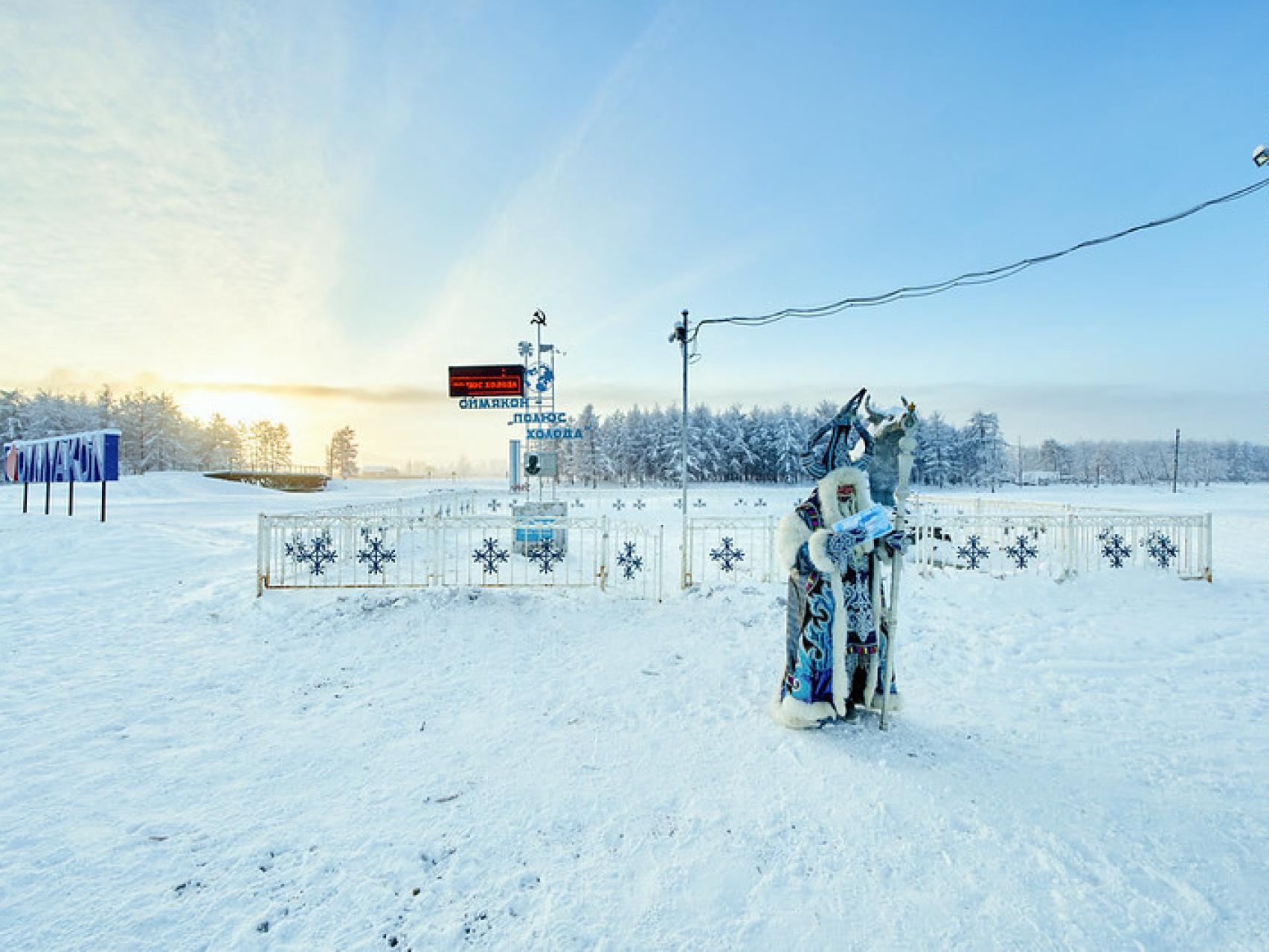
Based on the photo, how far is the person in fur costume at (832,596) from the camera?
4.64m

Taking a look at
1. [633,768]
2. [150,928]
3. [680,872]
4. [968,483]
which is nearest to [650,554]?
[633,768]

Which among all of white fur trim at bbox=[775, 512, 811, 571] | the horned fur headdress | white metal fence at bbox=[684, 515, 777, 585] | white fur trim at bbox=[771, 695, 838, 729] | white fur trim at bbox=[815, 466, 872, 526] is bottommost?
white fur trim at bbox=[771, 695, 838, 729]

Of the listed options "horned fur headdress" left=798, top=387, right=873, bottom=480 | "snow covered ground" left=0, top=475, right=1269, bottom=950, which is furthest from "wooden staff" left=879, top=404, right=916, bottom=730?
"horned fur headdress" left=798, top=387, right=873, bottom=480

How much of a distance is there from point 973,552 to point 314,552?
39.2 feet

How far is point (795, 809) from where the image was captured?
3.78 metres

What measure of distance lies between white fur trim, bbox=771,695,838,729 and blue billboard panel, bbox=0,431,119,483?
60.0 feet

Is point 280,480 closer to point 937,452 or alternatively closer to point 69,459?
point 69,459

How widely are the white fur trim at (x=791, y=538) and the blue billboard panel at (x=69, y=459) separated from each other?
18133 mm

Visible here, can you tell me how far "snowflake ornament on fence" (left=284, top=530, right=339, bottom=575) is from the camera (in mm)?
8922

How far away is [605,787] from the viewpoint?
4051 millimetres

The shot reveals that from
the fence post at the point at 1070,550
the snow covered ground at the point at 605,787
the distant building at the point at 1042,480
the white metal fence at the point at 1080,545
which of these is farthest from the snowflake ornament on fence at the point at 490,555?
the distant building at the point at 1042,480

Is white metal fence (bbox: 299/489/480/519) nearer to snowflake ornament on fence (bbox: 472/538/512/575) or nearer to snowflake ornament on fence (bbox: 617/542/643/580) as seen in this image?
snowflake ornament on fence (bbox: 472/538/512/575)

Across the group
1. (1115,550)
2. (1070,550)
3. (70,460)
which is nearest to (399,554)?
(1070,550)

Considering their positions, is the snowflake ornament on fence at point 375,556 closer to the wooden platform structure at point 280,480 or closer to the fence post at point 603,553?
the fence post at point 603,553
